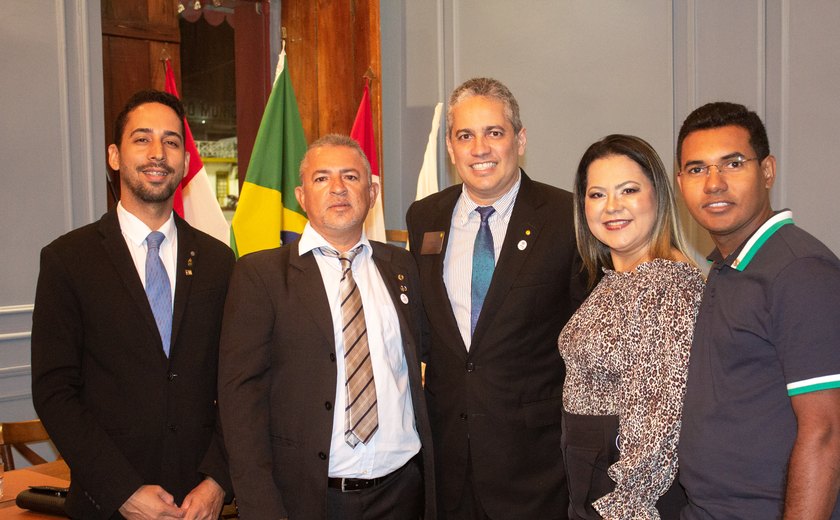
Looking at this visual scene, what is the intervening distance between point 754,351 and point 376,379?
0.99m

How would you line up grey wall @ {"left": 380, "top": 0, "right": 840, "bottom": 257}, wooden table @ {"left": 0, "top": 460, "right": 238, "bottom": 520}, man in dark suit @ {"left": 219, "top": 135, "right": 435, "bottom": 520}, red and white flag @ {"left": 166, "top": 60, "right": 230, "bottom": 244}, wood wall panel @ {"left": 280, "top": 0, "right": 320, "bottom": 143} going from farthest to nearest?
1. wood wall panel @ {"left": 280, "top": 0, "right": 320, "bottom": 143}
2. red and white flag @ {"left": 166, "top": 60, "right": 230, "bottom": 244}
3. grey wall @ {"left": 380, "top": 0, "right": 840, "bottom": 257}
4. wooden table @ {"left": 0, "top": 460, "right": 238, "bottom": 520}
5. man in dark suit @ {"left": 219, "top": 135, "right": 435, "bottom": 520}

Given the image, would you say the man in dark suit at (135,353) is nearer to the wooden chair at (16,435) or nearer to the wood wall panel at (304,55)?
the wooden chair at (16,435)

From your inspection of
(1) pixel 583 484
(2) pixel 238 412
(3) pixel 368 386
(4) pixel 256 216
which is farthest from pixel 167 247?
(4) pixel 256 216

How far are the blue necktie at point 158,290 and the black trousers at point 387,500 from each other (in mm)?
636

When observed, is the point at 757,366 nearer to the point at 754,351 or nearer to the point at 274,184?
the point at 754,351

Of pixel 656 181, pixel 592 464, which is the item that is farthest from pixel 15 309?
pixel 656 181

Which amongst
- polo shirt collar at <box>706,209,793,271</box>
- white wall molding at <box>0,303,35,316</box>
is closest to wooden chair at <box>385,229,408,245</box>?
white wall molding at <box>0,303,35,316</box>

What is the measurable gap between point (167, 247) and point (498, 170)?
1.02 m

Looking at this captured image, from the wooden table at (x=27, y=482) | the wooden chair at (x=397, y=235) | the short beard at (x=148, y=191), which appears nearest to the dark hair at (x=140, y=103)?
the short beard at (x=148, y=191)

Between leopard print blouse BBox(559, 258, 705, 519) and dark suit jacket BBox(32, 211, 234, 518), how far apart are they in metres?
1.08

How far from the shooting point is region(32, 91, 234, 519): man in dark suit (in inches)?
79.7

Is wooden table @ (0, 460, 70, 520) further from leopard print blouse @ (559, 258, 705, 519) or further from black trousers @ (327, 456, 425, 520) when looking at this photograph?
leopard print blouse @ (559, 258, 705, 519)

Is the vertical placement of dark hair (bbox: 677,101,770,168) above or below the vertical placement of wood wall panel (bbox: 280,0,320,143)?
below

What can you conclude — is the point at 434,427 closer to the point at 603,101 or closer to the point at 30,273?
the point at 603,101
